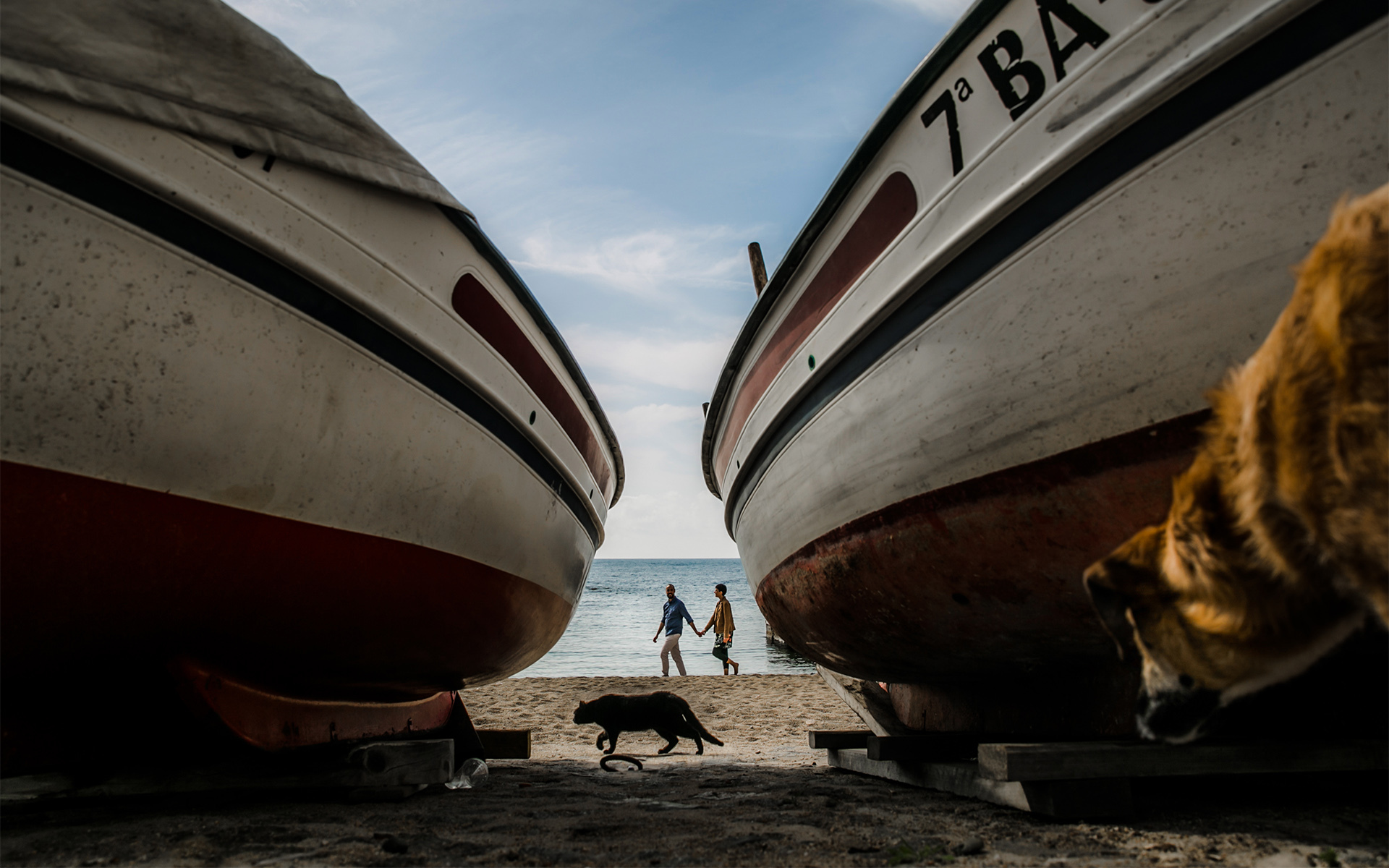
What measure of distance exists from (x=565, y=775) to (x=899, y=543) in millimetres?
2237

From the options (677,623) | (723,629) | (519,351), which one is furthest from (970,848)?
(723,629)

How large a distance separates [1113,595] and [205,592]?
2181 millimetres

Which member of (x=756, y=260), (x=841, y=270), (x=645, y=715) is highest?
(x=756, y=260)

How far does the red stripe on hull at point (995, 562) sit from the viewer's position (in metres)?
1.62

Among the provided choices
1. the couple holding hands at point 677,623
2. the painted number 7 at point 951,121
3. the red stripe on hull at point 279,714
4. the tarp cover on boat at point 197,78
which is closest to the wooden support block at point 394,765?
the red stripe on hull at point 279,714

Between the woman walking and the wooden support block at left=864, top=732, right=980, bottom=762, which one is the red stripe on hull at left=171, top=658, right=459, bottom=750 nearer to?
the wooden support block at left=864, top=732, right=980, bottom=762

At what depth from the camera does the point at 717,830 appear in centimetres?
201

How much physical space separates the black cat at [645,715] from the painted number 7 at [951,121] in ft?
8.23

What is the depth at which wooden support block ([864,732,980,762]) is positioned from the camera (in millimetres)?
2801

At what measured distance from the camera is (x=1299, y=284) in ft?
3.00

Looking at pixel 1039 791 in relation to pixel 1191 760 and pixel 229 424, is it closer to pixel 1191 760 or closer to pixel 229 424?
pixel 1191 760

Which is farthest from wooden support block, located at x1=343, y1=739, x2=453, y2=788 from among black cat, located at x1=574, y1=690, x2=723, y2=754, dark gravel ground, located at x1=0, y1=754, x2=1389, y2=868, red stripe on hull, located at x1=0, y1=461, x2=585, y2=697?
black cat, located at x1=574, y1=690, x2=723, y2=754

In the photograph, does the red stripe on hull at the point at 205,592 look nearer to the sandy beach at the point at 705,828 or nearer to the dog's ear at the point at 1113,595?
the sandy beach at the point at 705,828

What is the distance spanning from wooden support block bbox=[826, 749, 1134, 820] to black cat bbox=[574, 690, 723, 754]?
3.56 feet
